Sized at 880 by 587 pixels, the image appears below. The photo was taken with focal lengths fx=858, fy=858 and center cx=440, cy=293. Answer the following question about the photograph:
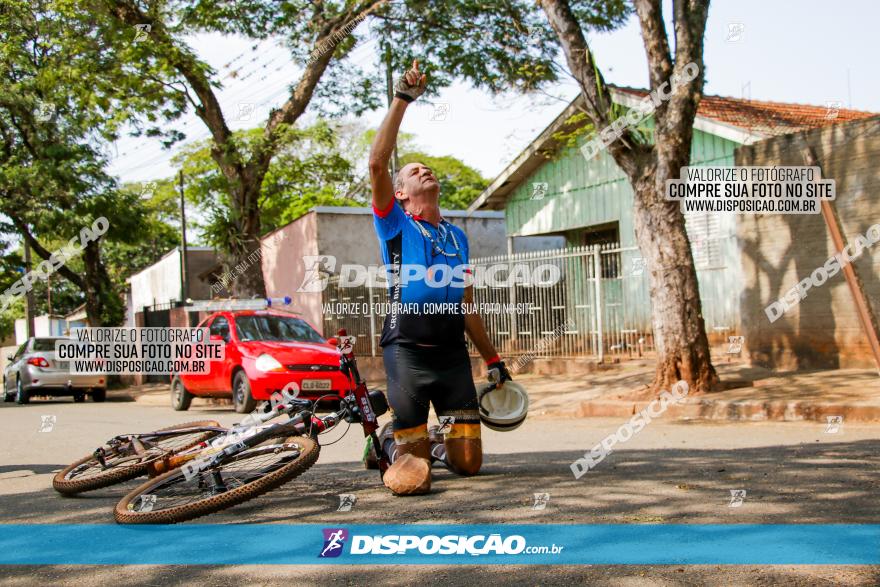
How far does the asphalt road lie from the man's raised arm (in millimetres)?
1793

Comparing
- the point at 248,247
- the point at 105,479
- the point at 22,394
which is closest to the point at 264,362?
the point at 248,247

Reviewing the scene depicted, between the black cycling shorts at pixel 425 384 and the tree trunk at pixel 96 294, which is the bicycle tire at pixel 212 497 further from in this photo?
the tree trunk at pixel 96 294

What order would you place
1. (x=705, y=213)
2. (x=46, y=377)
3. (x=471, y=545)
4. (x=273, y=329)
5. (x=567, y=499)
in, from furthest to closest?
(x=46, y=377) < (x=705, y=213) < (x=273, y=329) < (x=567, y=499) < (x=471, y=545)

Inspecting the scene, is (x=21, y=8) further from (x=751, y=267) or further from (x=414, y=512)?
(x=414, y=512)

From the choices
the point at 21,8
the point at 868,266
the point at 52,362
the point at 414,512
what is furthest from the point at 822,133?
the point at 21,8

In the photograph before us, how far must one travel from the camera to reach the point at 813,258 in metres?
12.0

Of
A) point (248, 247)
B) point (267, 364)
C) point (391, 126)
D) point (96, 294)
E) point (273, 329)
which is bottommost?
point (267, 364)

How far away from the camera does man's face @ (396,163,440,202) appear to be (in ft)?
17.2

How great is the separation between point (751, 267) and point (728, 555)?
33.5 feet

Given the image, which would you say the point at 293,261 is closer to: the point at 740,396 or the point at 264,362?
the point at 264,362

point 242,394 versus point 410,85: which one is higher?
point 410,85

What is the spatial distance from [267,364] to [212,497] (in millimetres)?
8562

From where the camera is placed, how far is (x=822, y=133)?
11.9 metres

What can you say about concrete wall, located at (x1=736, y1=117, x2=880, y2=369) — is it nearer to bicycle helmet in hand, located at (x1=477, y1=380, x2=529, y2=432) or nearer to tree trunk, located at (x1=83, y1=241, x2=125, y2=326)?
bicycle helmet in hand, located at (x1=477, y1=380, x2=529, y2=432)
